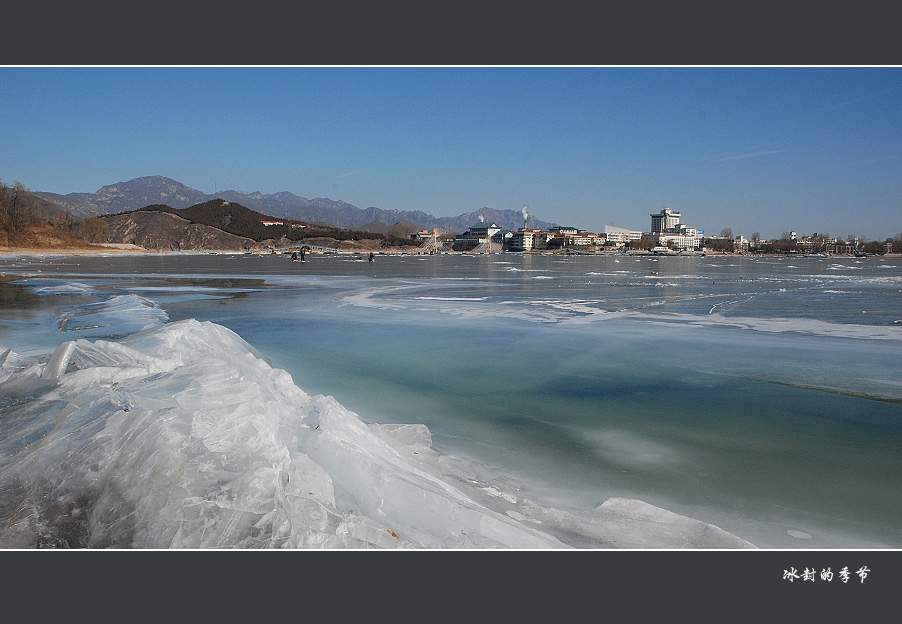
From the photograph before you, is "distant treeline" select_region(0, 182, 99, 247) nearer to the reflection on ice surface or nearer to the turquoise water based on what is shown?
the turquoise water

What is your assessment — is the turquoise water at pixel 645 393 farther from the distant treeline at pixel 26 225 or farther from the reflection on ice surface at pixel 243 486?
the distant treeline at pixel 26 225

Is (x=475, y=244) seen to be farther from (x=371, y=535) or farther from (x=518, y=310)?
(x=371, y=535)

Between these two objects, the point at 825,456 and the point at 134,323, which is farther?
the point at 134,323

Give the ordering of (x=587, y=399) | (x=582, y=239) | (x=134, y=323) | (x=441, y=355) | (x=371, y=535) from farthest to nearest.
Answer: (x=582, y=239) → (x=134, y=323) → (x=441, y=355) → (x=587, y=399) → (x=371, y=535)

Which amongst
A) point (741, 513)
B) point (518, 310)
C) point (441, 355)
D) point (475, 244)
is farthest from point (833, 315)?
point (475, 244)

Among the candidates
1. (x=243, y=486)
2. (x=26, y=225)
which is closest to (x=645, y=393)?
(x=243, y=486)

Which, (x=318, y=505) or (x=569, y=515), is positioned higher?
(x=318, y=505)
